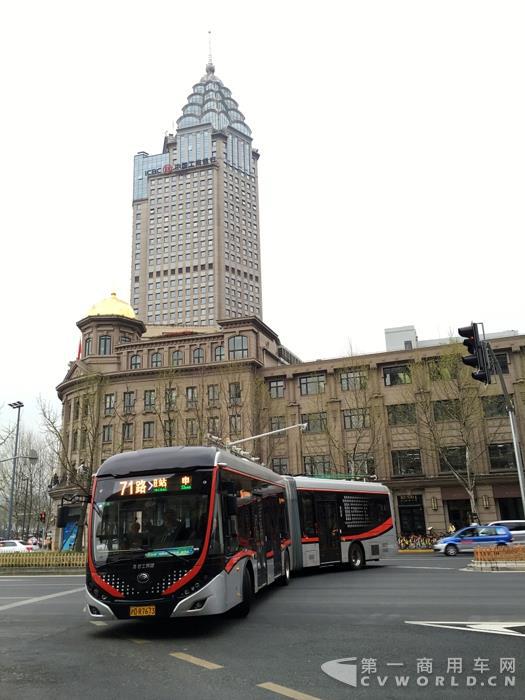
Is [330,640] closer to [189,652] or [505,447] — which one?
[189,652]

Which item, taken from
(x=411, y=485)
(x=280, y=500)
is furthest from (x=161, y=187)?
(x=280, y=500)

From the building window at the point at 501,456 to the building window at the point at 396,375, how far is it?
25.0 ft

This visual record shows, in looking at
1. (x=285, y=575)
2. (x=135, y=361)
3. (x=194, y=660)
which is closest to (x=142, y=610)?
(x=194, y=660)

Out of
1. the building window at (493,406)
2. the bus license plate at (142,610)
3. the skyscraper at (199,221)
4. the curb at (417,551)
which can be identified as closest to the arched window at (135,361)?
the curb at (417,551)

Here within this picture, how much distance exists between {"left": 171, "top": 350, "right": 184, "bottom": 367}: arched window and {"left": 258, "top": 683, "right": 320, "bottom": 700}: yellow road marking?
45.1 metres

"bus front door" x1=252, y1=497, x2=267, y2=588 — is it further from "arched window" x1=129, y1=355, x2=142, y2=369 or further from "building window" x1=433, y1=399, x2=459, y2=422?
"arched window" x1=129, y1=355, x2=142, y2=369

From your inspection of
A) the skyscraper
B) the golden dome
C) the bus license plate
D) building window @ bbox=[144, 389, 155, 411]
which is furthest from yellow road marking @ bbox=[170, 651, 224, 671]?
the skyscraper

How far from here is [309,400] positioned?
4581 cm

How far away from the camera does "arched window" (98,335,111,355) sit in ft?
177

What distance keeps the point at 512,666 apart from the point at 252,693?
9.38 ft

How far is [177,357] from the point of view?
2005 inches

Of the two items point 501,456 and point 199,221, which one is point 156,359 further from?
point 199,221

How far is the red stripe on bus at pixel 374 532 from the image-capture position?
1994 centimetres

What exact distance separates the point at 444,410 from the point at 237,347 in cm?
1773
